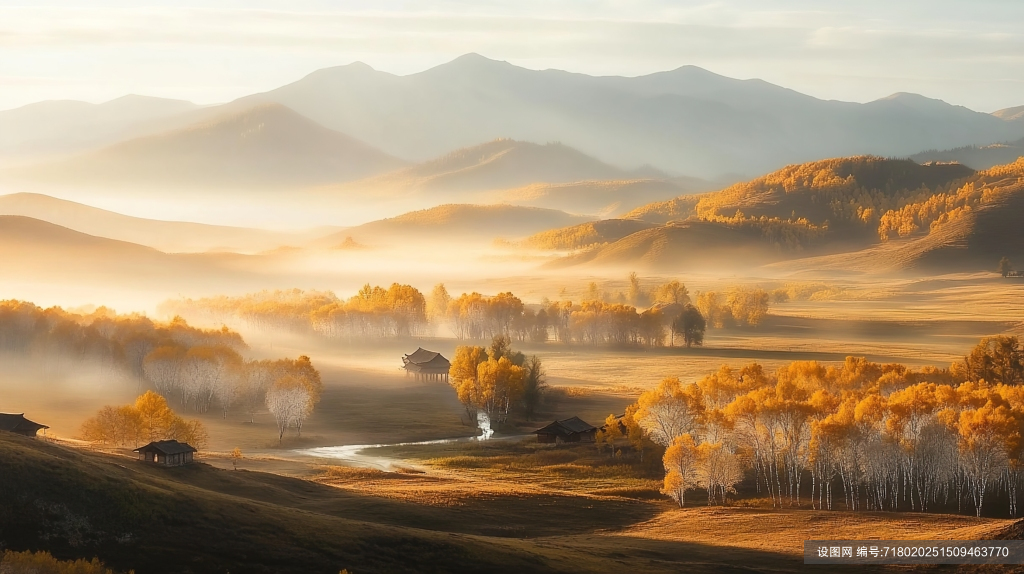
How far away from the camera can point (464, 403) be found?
134500 mm

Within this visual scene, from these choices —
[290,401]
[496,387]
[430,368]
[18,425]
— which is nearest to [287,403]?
[290,401]

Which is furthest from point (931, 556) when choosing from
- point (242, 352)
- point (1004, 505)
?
point (242, 352)

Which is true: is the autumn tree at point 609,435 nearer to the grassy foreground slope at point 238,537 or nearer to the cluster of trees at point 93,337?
the grassy foreground slope at point 238,537

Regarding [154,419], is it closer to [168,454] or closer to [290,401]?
[290,401]

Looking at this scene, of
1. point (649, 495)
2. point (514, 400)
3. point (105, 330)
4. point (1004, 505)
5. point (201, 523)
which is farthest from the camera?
point (105, 330)

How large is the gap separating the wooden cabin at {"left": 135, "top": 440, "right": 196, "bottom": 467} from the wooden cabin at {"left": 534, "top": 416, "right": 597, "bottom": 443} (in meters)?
44.6

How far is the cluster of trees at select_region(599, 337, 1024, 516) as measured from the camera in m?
80.1

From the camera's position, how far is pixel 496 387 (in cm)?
12975

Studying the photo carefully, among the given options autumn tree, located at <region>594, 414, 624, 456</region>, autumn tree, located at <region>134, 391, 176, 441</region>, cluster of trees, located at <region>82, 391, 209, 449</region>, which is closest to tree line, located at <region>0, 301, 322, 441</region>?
Result: cluster of trees, located at <region>82, 391, 209, 449</region>

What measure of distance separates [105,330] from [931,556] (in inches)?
5340

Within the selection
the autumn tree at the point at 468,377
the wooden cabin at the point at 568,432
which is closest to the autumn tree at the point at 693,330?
the autumn tree at the point at 468,377

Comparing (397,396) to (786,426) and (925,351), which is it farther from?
(925,351)

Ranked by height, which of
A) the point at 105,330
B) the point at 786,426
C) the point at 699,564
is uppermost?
the point at 105,330

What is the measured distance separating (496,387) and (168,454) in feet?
187
